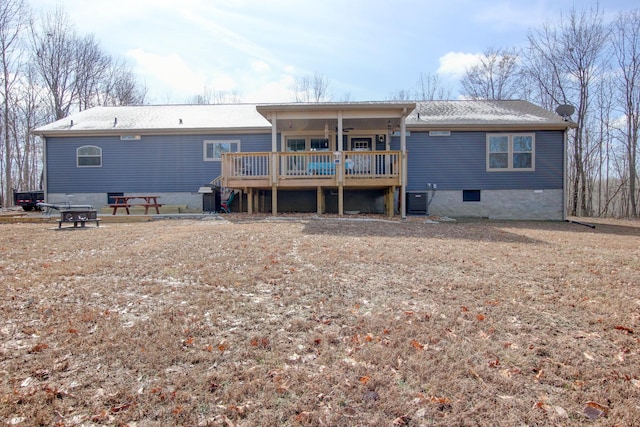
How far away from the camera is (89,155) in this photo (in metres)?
15.1

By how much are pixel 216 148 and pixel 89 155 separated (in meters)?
5.05

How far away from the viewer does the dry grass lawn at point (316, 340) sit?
7.29 ft

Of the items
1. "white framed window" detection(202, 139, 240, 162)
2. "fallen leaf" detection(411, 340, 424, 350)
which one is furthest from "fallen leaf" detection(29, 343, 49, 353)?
"white framed window" detection(202, 139, 240, 162)

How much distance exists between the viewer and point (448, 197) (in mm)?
14547

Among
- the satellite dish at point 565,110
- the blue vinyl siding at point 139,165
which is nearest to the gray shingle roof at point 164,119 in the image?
the blue vinyl siding at point 139,165

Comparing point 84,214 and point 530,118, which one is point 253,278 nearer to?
point 84,214

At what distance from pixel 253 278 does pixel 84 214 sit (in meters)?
7.25

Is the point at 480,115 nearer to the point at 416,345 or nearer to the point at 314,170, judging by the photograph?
the point at 314,170

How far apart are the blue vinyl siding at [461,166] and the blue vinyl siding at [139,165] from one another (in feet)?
18.9

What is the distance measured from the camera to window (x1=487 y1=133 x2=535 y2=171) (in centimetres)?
1439

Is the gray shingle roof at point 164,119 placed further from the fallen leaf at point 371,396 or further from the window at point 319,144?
the fallen leaf at point 371,396

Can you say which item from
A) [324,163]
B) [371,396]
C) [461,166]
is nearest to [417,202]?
[461,166]

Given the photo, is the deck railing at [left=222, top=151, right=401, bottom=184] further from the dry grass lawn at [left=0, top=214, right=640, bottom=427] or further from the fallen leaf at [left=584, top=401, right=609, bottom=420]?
the fallen leaf at [left=584, top=401, right=609, bottom=420]

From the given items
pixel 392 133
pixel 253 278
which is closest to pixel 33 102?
pixel 392 133
